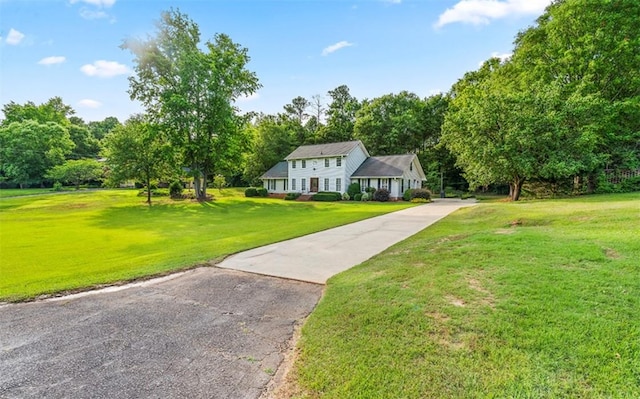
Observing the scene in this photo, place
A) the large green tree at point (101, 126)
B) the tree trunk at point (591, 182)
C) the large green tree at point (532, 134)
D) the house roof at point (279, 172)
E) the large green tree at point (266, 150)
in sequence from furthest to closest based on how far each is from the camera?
1. the large green tree at point (101, 126)
2. the large green tree at point (266, 150)
3. the house roof at point (279, 172)
4. the tree trunk at point (591, 182)
5. the large green tree at point (532, 134)

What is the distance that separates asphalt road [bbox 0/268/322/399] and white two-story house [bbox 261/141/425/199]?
2633 centimetres

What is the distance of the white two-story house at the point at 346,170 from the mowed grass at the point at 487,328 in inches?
987

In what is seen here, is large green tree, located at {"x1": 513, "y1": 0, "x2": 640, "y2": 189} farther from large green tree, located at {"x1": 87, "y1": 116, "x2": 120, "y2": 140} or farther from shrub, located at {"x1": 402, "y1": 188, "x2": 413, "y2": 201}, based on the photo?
large green tree, located at {"x1": 87, "y1": 116, "x2": 120, "y2": 140}

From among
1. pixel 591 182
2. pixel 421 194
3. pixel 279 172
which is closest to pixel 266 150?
pixel 279 172

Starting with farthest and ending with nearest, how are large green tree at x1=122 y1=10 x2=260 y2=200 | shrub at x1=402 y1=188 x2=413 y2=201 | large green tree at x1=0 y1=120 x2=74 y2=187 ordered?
large green tree at x1=0 y1=120 x2=74 y2=187 < shrub at x1=402 y1=188 x2=413 y2=201 < large green tree at x1=122 y1=10 x2=260 y2=200

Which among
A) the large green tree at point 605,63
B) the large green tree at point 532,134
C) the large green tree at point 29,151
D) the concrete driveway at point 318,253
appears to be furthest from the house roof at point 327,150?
the large green tree at point 29,151

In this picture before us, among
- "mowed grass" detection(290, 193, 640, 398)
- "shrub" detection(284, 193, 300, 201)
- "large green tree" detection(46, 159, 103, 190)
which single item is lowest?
"mowed grass" detection(290, 193, 640, 398)

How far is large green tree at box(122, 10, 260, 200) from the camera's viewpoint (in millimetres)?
27250

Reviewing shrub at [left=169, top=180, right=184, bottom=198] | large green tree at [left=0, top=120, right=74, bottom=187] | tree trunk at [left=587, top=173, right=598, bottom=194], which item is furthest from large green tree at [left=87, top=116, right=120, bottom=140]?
tree trunk at [left=587, top=173, right=598, bottom=194]

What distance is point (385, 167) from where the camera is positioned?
103ft

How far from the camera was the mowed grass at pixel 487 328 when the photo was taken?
2.56m

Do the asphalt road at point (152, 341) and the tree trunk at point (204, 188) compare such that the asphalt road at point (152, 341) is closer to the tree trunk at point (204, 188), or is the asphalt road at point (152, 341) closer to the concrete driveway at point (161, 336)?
the concrete driveway at point (161, 336)

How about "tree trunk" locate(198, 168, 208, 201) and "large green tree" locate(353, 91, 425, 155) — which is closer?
"tree trunk" locate(198, 168, 208, 201)

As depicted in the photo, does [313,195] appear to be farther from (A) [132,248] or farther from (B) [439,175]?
(A) [132,248]
